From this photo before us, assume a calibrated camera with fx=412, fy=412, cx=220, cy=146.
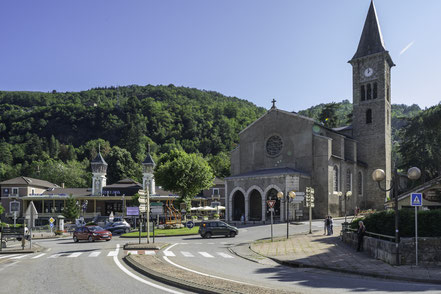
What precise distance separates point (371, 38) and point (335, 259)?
51679 mm

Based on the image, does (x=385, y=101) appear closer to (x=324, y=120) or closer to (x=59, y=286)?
(x=324, y=120)

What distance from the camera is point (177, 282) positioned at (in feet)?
38.4

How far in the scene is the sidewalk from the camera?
46.4 ft

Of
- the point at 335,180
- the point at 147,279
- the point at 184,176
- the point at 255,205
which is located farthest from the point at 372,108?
the point at 147,279

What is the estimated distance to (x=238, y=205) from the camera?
176 feet

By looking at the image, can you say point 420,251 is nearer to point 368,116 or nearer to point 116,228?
point 116,228

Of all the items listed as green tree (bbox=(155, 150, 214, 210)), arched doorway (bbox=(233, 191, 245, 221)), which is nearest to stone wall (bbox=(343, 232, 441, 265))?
green tree (bbox=(155, 150, 214, 210))

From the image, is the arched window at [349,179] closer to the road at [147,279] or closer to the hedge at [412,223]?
the hedge at [412,223]

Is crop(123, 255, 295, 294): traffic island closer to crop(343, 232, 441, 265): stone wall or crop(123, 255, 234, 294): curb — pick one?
crop(123, 255, 234, 294): curb

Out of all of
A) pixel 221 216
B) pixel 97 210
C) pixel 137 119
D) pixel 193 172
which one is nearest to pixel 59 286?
pixel 193 172

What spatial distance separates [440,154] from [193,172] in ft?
110

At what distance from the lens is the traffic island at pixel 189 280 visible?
1053 cm

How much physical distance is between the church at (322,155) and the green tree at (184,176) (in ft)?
12.6

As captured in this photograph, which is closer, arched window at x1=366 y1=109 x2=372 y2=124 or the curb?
the curb
